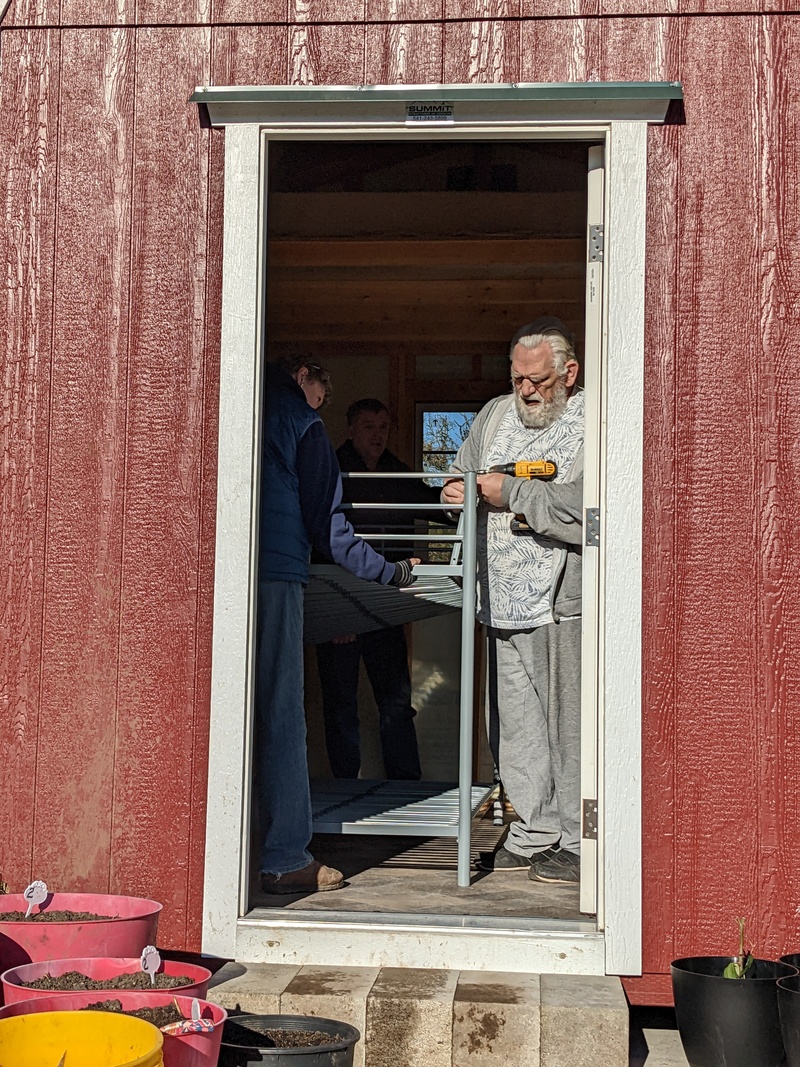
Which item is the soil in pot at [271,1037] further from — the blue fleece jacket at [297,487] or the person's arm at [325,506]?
the person's arm at [325,506]

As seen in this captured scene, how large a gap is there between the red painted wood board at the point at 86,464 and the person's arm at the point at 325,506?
60cm

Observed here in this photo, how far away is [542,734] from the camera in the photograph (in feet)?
14.0

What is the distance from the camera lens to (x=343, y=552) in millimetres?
4113

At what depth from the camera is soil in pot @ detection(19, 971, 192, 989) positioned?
2.71m

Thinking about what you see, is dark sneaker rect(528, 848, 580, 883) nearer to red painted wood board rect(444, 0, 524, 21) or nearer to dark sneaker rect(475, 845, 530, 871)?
dark sneaker rect(475, 845, 530, 871)

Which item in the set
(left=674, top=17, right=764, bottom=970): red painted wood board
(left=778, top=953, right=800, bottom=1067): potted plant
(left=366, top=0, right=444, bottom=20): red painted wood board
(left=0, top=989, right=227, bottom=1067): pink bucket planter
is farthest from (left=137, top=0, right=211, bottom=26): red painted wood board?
(left=778, top=953, right=800, bottom=1067): potted plant

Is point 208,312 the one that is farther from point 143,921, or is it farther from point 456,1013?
point 456,1013

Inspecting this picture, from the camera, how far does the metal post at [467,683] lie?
386cm

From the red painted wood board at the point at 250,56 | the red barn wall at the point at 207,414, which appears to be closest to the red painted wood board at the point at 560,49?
the red barn wall at the point at 207,414

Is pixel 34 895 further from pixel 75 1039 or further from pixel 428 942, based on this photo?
pixel 428 942

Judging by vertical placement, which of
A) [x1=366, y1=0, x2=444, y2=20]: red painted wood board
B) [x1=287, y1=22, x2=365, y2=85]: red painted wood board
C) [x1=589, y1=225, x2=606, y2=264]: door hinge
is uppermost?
[x1=366, y1=0, x2=444, y2=20]: red painted wood board

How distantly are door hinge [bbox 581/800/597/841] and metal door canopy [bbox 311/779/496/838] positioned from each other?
21.6 inches

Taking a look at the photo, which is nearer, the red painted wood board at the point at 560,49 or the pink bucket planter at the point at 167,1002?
the pink bucket planter at the point at 167,1002

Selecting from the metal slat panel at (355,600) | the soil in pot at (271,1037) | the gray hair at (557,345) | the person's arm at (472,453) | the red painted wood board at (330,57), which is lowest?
the soil in pot at (271,1037)
